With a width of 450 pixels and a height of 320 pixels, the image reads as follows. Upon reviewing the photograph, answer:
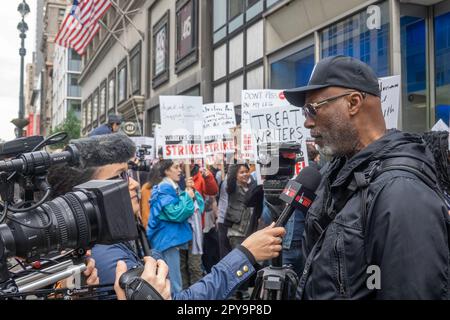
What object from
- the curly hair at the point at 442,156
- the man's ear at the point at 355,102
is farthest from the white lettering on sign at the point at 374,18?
the man's ear at the point at 355,102

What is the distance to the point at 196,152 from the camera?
7.32 meters

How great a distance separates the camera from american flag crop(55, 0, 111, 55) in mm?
16891

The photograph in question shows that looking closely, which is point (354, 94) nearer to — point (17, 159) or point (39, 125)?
point (17, 159)

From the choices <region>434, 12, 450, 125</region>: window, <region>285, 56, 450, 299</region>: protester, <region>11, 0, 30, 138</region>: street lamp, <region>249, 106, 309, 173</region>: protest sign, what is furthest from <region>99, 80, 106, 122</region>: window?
<region>285, 56, 450, 299</region>: protester

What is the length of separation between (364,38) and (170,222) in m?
4.38

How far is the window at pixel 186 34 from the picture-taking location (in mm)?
15156

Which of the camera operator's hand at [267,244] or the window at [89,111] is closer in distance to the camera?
the camera operator's hand at [267,244]

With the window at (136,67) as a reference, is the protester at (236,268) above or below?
below

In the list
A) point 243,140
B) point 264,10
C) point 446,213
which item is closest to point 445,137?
point 446,213

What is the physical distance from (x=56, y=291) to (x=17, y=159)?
0.48 meters

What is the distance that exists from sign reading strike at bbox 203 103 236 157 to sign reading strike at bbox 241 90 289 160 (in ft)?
3.00

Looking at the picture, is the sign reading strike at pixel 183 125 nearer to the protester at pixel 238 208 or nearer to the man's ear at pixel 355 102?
the protester at pixel 238 208

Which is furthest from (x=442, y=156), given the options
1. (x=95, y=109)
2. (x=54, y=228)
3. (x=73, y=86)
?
(x=73, y=86)

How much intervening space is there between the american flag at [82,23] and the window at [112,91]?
11.1 m
